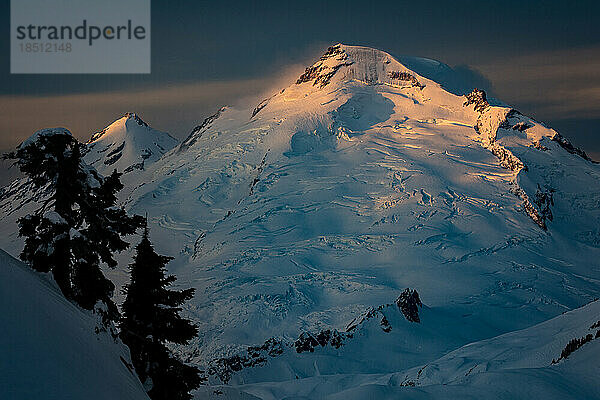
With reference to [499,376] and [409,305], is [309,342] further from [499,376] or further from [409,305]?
[499,376]

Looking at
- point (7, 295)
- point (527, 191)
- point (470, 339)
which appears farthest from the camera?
point (527, 191)

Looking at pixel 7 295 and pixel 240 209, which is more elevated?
pixel 7 295

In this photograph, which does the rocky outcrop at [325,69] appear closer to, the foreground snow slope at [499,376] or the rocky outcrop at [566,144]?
the rocky outcrop at [566,144]

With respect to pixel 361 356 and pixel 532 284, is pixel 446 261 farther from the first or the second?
pixel 361 356

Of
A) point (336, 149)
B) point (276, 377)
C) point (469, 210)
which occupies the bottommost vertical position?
point (276, 377)

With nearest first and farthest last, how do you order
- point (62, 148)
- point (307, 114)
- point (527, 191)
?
point (62, 148) → point (527, 191) → point (307, 114)

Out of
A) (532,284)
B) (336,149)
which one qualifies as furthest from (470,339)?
(336,149)

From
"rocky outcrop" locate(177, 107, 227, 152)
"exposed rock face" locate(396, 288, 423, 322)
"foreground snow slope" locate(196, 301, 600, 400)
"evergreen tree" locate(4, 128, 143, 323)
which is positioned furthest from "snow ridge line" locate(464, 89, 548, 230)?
"evergreen tree" locate(4, 128, 143, 323)
